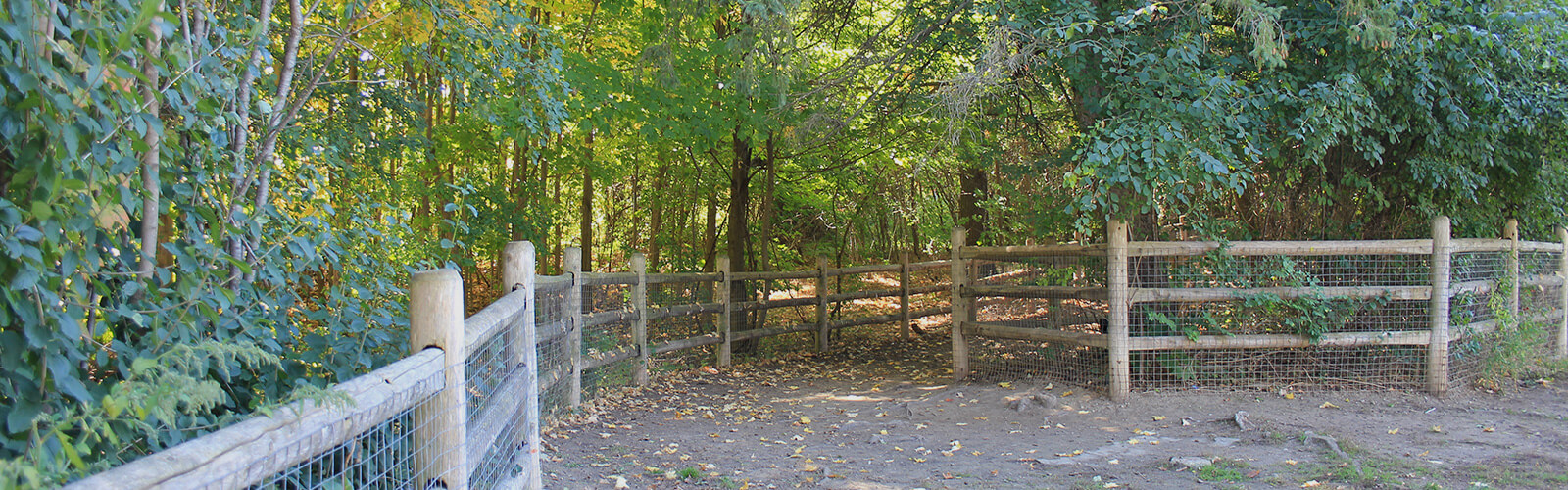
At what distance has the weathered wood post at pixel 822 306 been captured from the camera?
11.4 metres

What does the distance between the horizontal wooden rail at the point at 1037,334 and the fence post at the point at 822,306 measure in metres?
3.03

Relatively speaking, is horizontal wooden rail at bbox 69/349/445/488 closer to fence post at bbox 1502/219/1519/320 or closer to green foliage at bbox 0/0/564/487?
green foliage at bbox 0/0/564/487

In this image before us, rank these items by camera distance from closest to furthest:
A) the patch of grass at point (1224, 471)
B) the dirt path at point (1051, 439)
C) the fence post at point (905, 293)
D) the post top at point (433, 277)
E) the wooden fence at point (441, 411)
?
the wooden fence at point (441, 411) < the post top at point (433, 277) < the patch of grass at point (1224, 471) < the dirt path at point (1051, 439) < the fence post at point (905, 293)

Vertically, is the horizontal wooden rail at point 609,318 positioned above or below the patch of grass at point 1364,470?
above

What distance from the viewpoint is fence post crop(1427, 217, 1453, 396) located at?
23.7ft

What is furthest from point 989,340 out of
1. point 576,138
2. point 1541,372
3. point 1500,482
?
point 576,138

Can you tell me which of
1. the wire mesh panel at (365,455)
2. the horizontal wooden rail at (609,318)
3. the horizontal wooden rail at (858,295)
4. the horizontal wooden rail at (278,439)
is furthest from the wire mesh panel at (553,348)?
the horizontal wooden rail at (858,295)

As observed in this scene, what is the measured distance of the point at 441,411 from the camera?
2.65 metres

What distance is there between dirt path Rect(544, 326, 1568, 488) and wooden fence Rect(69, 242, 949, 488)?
723 mm

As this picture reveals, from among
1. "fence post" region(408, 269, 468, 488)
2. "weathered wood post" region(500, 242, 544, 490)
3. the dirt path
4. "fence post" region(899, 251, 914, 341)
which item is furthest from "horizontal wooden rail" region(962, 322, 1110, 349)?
"fence post" region(408, 269, 468, 488)

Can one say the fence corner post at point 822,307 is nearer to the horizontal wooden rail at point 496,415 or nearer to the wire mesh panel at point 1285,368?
the wire mesh panel at point 1285,368

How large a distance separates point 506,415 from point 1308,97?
5.87 m

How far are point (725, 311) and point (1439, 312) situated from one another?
20.6 ft

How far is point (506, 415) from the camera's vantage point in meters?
3.52
